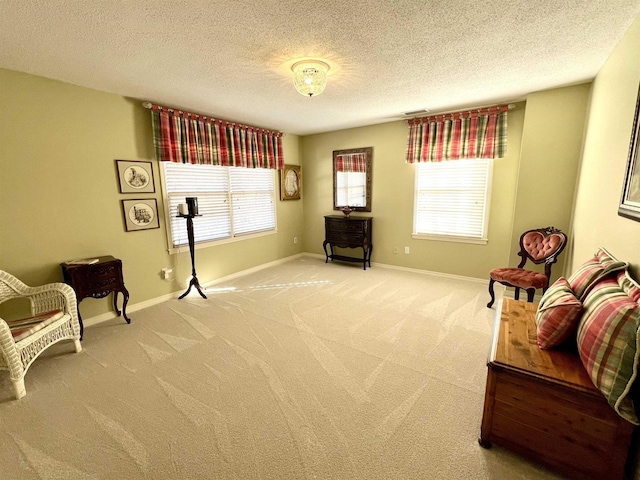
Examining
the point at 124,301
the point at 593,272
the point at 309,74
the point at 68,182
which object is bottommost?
the point at 124,301

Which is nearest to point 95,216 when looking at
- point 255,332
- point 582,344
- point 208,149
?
point 208,149

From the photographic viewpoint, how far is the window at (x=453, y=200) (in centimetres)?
394

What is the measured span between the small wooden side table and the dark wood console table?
3.16 m

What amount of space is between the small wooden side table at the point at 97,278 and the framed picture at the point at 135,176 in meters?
0.81

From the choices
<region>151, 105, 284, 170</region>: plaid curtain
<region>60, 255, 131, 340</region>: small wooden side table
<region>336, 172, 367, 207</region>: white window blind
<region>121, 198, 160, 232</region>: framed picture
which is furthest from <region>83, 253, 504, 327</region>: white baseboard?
<region>151, 105, 284, 170</region>: plaid curtain

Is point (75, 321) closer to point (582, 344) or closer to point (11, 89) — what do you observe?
point (11, 89)

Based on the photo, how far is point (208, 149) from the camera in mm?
3824

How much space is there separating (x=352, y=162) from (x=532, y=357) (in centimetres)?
Answer: 404

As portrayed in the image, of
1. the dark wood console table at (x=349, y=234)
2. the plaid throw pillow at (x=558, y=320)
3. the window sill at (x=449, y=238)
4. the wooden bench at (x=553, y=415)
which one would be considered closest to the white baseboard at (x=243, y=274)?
the dark wood console table at (x=349, y=234)

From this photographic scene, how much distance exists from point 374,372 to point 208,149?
3.43 meters

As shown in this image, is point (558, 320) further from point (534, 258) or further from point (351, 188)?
point (351, 188)

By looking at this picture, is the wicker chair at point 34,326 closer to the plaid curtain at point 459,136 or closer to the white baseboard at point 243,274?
the white baseboard at point 243,274

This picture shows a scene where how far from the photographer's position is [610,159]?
204 centimetres

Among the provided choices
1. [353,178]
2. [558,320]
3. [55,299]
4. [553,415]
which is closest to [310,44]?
[558,320]
